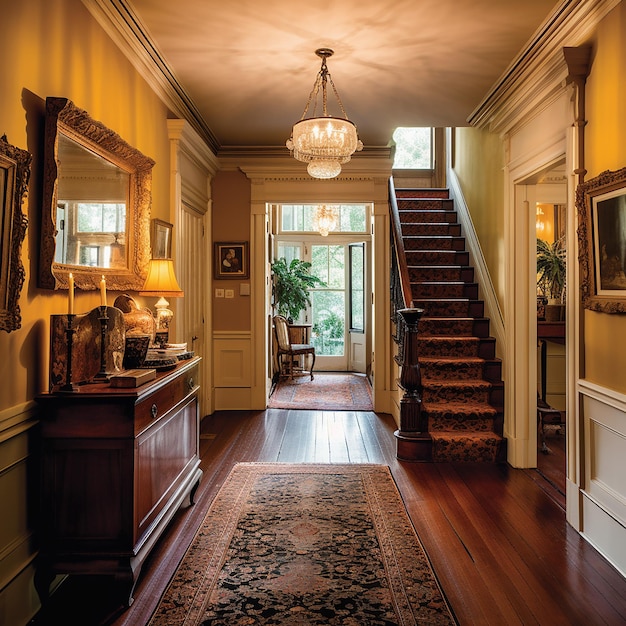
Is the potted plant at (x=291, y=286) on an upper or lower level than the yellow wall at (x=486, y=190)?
lower

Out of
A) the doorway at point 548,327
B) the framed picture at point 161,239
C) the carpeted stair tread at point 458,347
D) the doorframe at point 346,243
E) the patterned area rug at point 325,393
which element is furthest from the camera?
the doorframe at point 346,243

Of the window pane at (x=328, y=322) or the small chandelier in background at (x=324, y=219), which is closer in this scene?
the small chandelier in background at (x=324, y=219)

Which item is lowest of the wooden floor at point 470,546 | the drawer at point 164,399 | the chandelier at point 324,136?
the wooden floor at point 470,546

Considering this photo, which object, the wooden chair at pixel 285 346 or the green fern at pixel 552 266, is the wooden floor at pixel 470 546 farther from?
the wooden chair at pixel 285 346

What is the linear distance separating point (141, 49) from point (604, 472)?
11.9 feet

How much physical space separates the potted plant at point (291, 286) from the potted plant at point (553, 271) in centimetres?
392

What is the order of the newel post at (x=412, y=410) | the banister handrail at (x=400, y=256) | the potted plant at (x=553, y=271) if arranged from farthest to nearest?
the potted plant at (x=553, y=271), the banister handrail at (x=400, y=256), the newel post at (x=412, y=410)

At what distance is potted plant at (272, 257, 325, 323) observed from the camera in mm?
8273

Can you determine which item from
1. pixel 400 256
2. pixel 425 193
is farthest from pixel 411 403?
pixel 425 193

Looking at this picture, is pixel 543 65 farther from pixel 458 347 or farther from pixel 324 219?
pixel 324 219

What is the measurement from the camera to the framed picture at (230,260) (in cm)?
586

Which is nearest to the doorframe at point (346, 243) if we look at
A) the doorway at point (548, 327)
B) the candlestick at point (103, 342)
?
the doorway at point (548, 327)

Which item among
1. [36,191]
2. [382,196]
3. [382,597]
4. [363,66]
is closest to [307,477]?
[382,597]

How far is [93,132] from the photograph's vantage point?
2592 millimetres
